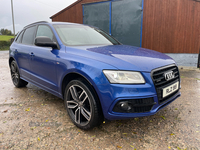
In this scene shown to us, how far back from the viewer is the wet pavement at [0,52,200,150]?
2.03 meters

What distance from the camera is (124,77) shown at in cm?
190

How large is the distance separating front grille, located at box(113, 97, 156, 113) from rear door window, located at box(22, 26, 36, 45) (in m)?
2.65

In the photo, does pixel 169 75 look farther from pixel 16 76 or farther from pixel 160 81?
pixel 16 76

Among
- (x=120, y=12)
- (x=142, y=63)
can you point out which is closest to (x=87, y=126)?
(x=142, y=63)

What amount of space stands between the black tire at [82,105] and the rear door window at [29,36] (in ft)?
6.13

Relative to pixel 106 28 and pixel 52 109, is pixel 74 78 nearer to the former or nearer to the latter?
pixel 52 109

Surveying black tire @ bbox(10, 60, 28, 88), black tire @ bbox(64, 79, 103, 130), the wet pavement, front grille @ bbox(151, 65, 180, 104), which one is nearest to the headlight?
front grille @ bbox(151, 65, 180, 104)

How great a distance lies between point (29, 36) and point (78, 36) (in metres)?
1.53

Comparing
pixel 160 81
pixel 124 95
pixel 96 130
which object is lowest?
pixel 96 130

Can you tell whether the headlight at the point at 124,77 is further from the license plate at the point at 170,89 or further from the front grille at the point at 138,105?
the license plate at the point at 170,89

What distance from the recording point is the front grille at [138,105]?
188 cm

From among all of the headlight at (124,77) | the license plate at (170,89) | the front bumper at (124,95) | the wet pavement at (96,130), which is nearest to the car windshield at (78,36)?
the headlight at (124,77)

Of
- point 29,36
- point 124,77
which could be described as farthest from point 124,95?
point 29,36

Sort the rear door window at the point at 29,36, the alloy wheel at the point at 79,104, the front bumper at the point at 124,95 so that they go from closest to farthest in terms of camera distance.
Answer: the front bumper at the point at 124,95 < the alloy wheel at the point at 79,104 < the rear door window at the point at 29,36
